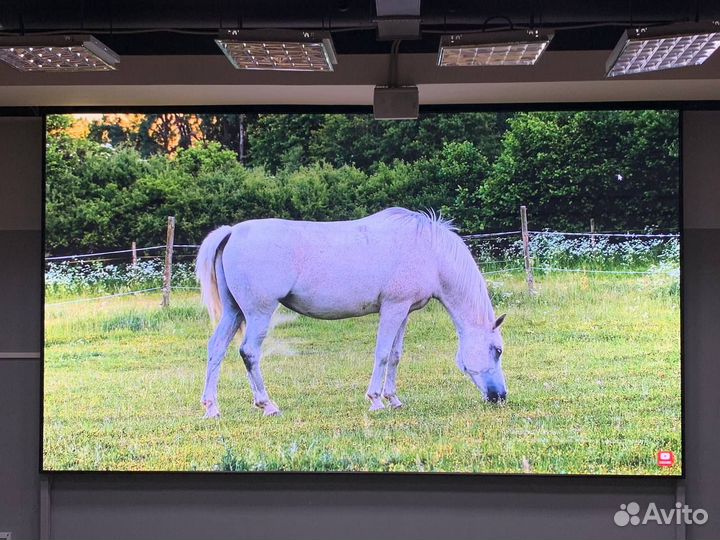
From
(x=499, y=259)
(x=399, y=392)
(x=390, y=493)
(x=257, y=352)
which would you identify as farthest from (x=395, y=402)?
(x=499, y=259)

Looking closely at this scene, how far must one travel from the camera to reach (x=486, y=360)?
4434mm

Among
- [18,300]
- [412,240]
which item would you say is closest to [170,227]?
[18,300]

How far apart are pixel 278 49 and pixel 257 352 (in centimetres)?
190

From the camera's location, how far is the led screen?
4383 mm

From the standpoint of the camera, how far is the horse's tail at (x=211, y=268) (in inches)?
178

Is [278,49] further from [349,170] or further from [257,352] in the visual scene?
[257,352]

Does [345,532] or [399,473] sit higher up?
[399,473]

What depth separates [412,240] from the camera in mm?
4477

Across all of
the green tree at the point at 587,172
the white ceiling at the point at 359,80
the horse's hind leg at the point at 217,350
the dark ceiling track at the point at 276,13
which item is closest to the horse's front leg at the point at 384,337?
the green tree at the point at 587,172

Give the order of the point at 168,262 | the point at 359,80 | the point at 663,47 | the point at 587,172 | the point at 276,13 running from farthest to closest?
the point at 168,262, the point at 587,172, the point at 359,80, the point at 276,13, the point at 663,47

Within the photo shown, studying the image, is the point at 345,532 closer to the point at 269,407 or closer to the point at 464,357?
the point at 269,407

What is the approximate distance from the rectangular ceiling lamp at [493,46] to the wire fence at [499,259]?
1.41 meters

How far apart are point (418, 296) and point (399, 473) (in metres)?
0.97

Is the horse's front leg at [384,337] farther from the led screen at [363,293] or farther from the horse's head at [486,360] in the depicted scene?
the horse's head at [486,360]
